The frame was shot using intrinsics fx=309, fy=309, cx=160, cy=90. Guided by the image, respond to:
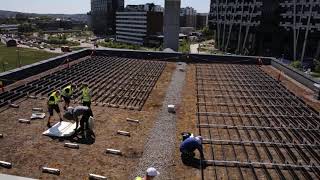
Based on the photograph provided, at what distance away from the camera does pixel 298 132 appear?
49.9ft

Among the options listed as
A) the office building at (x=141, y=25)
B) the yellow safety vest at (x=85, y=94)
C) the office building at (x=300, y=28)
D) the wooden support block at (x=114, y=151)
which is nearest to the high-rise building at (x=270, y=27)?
the office building at (x=300, y=28)

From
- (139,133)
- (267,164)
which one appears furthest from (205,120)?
(267,164)

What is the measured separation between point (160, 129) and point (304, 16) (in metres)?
53.1

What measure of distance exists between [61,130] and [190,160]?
5926 mm

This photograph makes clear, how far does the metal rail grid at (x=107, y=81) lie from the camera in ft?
61.0

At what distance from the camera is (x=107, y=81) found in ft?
76.6

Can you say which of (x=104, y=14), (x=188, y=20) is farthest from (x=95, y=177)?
(x=188, y=20)

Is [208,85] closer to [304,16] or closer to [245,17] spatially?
[304,16]

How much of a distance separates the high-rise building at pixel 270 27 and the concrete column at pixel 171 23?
3047 centimetres

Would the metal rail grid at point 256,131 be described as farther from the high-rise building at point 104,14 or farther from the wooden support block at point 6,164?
the high-rise building at point 104,14

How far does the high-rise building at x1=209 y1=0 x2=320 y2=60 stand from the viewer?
57719 mm

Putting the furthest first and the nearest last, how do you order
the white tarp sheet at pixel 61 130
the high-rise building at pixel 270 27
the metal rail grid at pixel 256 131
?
the high-rise building at pixel 270 27, the white tarp sheet at pixel 61 130, the metal rail grid at pixel 256 131

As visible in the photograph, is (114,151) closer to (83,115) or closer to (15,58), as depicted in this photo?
(83,115)

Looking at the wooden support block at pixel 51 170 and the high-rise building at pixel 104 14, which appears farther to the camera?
the high-rise building at pixel 104 14
